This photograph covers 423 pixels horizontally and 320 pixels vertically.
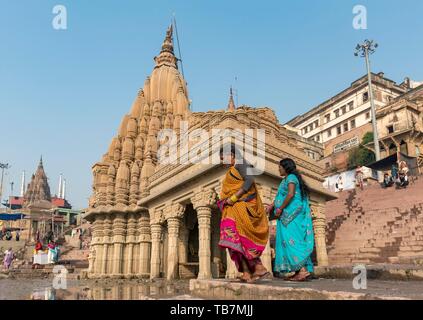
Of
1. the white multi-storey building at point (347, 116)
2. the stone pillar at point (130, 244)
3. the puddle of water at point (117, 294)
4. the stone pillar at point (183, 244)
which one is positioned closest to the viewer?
the puddle of water at point (117, 294)

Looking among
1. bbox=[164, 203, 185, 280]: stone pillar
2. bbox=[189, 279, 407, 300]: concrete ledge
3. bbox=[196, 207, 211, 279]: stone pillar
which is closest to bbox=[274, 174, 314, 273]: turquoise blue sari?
bbox=[189, 279, 407, 300]: concrete ledge

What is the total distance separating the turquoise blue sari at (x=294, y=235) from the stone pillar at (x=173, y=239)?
25.0 ft

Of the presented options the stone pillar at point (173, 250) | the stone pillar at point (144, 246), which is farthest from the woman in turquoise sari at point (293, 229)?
the stone pillar at point (144, 246)

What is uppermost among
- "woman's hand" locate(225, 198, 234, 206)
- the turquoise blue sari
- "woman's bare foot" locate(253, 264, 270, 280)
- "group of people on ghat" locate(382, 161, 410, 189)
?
"group of people on ghat" locate(382, 161, 410, 189)

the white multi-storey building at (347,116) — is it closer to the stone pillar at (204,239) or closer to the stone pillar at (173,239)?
the stone pillar at (173,239)

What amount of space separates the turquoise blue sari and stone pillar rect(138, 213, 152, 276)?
1271 centimetres

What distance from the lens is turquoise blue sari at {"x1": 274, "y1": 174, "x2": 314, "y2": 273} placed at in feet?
16.6

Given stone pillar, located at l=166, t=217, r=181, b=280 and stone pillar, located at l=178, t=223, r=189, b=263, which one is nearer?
stone pillar, located at l=166, t=217, r=181, b=280

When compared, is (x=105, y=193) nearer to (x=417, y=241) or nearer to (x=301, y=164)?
(x=301, y=164)

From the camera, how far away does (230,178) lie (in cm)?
552

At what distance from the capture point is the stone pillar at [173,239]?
40.8 ft

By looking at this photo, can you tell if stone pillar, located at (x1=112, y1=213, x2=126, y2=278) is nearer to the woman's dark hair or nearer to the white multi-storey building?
the woman's dark hair

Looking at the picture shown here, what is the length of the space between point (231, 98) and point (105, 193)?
1846 centimetres

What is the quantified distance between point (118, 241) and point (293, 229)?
14.6m
